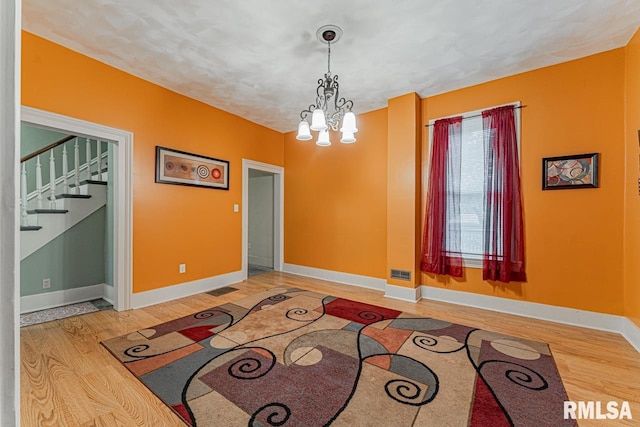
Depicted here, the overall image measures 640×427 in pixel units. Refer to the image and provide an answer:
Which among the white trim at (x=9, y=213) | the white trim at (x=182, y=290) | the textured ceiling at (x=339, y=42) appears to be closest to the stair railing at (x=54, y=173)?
the textured ceiling at (x=339, y=42)

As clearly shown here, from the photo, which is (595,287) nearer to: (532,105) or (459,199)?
(459,199)

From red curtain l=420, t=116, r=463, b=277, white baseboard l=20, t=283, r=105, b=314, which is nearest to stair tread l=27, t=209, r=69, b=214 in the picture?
white baseboard l=20, t=283, r=105, b=314

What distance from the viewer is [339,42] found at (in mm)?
2699

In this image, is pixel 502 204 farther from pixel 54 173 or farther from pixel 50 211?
pixel 54 173

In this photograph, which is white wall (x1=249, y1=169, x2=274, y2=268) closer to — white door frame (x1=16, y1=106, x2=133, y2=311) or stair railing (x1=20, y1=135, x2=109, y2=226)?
stair railing (x1=20, y1=135, x2=109, y2=226)

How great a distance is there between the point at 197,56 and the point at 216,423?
10.6ft

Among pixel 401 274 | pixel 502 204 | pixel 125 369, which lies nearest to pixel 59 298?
pixel 125 369

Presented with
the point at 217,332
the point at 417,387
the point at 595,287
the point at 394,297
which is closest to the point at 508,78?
the point at 595,287

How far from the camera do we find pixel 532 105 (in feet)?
10.5

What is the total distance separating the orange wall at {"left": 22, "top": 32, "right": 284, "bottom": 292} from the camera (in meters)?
2.77

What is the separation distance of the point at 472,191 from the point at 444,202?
0.35 meters

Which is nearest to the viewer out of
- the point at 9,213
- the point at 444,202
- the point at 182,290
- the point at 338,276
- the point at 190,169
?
the point at 9,213

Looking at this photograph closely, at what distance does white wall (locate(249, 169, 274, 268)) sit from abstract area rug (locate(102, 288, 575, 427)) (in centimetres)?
299

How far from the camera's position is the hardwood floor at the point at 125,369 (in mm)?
1692
